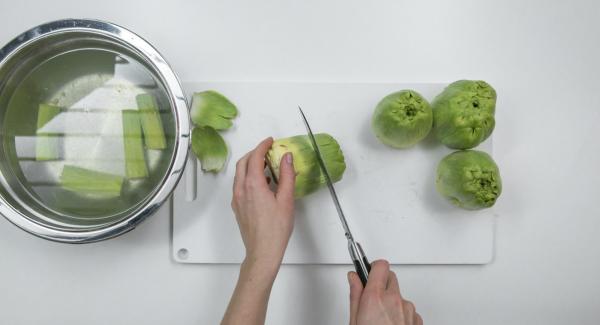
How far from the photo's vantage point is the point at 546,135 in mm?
1245

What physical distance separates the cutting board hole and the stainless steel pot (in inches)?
7.4

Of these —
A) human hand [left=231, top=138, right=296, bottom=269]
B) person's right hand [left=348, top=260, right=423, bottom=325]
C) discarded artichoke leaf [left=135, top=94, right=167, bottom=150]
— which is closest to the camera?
person's right hand [left=348, top=260, right=423, bottom=325]

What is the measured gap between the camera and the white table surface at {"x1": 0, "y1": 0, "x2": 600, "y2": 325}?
122 centimetres

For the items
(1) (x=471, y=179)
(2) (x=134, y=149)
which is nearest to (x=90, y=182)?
(2) (x=134, y=149)

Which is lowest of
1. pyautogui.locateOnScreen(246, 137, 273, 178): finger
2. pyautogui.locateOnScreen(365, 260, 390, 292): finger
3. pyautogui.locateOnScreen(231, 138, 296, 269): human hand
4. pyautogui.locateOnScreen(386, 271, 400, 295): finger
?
pyautogui.locateOnScreen(386, 271, 400, 295): finger

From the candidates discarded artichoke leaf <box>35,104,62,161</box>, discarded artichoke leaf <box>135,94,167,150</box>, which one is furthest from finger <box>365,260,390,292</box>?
discarded artichoke leaf <box>35,104,62,161</box>

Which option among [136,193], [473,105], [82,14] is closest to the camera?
[473,105]

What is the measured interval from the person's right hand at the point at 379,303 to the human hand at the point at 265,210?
191 mm

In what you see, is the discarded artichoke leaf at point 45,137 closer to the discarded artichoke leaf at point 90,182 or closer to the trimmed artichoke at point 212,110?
the discarded artichoke leaf at point 90,182

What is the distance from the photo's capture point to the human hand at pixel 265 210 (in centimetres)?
102

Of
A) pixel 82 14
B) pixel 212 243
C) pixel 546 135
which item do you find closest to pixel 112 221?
pixel 212 243

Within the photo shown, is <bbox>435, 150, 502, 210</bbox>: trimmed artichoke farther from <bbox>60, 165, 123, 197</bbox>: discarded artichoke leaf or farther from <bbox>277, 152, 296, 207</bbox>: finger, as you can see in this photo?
<bbox>60, 165, 123, 197</bbox>: discarded artichoke leaf

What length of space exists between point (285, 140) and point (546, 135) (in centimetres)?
73

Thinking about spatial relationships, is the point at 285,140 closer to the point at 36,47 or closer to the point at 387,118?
the point at 387,118
